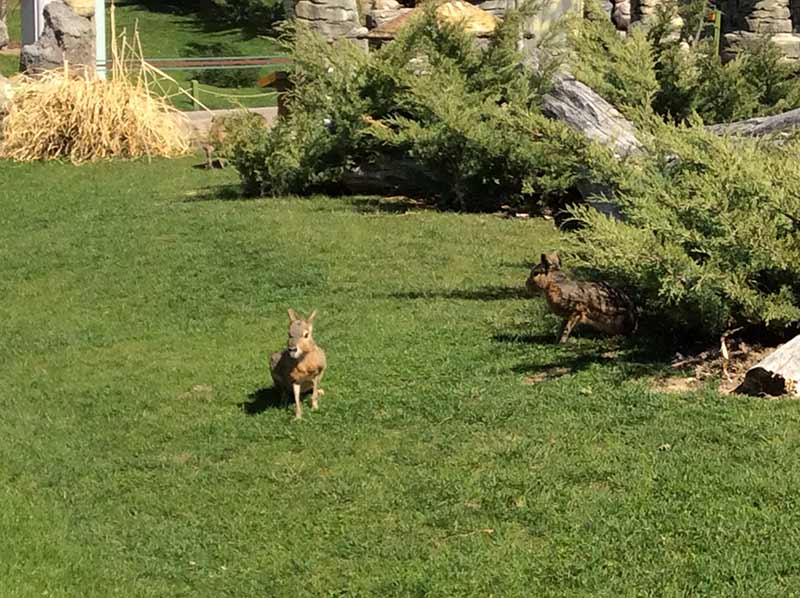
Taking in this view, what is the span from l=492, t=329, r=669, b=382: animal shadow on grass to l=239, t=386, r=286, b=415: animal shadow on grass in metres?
1.35

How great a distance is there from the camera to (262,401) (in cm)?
728

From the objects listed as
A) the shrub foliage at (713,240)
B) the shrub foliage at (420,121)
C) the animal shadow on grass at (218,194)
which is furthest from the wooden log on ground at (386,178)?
the shrub foliage at (713,240)

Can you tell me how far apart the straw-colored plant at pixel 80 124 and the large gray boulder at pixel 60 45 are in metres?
1.26

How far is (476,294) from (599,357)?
2.08m

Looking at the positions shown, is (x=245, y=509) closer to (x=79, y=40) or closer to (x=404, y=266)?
(x=404, y=266)

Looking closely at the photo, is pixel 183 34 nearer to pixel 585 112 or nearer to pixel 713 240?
pixel 585 112

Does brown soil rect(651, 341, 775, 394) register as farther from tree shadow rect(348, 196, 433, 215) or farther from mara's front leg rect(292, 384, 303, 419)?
tree shadow rect(348, 196, 433, 215)

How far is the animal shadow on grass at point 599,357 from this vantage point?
7.06m

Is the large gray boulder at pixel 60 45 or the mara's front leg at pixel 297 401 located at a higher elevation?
the large gray boulder at pixel 60 45

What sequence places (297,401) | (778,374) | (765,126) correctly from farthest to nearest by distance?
1. (765,126)
2. (297,401)
3. (778,374)

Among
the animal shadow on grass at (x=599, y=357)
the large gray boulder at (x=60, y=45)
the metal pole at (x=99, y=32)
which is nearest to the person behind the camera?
the animal shadow on grass at (x=599, y=357)

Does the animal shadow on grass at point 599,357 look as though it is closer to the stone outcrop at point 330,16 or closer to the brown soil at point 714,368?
the brown soil at point 714,368

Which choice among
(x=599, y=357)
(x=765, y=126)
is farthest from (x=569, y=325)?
(x=765, y=126)

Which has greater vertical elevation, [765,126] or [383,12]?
[383,12]
